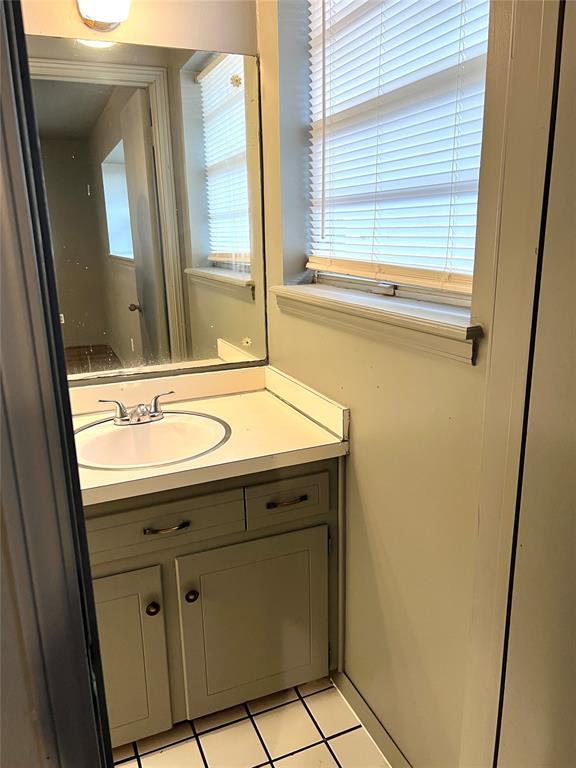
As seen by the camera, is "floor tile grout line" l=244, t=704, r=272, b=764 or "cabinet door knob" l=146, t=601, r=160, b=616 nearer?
"cabinet door knob" l=146, t=601, r=160, b=616

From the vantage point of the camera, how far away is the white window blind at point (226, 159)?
69.6 inches

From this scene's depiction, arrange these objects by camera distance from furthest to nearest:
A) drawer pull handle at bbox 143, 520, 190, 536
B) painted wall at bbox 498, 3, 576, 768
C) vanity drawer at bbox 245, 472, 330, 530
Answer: vanity drawer at bbox 245, 472, 330, 530, drawer pull handle at bbox 143, 520, 190, 536, painted wall at bbox 498, 3, 576, 768

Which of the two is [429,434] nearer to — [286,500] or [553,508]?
[553,508]

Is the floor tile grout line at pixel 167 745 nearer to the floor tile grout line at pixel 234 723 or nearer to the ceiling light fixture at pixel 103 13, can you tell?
the floor tile grout line at pixel 234 723

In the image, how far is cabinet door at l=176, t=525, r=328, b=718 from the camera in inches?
58.7

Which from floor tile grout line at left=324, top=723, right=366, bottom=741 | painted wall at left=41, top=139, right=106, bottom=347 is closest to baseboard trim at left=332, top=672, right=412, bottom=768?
floor tile grout line at left=324, top=723, right=366, bottom=741

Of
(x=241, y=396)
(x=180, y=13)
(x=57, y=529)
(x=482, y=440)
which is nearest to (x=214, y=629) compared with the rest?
(x=241, y=396)

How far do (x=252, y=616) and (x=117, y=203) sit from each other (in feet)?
4.24

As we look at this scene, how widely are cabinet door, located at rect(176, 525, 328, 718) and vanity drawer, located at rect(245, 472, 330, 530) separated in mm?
58

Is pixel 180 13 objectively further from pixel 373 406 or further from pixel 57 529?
pixel 57 529

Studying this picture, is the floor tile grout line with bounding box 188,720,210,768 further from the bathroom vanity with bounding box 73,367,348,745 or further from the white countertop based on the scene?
the white countertop

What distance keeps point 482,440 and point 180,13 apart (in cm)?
153

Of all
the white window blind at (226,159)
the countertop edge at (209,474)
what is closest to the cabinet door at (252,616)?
the countertop edge at (209,474)

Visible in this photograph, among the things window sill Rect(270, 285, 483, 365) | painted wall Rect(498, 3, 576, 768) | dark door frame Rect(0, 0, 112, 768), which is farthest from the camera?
window sill Rect(270, 285, 483, 365)
